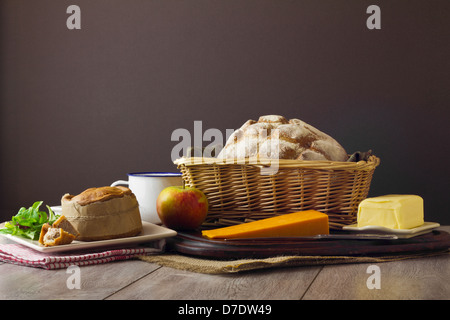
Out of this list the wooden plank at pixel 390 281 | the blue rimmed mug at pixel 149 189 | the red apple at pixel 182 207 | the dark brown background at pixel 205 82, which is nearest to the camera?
the wooden plank at pixel 390 281

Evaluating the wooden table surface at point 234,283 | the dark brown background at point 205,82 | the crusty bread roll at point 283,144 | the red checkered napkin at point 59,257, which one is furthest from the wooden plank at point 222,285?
the dark brown background at point 205,82

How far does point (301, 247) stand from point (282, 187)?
0.81 ft

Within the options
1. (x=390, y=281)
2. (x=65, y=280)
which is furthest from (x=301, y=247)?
(x=65, y=280)

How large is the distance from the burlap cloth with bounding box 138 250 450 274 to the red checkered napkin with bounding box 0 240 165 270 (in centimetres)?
3

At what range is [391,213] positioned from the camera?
3.14 ft

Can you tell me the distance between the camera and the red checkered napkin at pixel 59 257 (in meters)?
0.80

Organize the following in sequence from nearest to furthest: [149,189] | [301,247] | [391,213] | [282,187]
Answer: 1. [301,247]
2. [391,213]
3. [282,187]
4. [149,189]

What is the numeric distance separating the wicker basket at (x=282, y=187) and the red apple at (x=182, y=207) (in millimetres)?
74

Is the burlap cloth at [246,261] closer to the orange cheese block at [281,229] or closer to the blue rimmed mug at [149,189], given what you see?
the orange cheese block at [281,229]

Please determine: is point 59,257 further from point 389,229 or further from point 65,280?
point 389,229

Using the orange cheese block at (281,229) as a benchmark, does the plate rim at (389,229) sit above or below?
below

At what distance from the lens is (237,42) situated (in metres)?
2.21

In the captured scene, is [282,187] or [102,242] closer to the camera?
[102,242]
